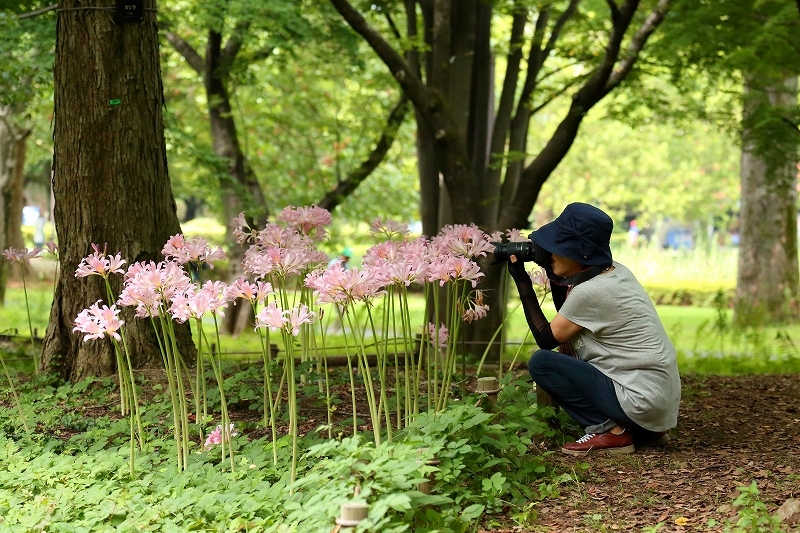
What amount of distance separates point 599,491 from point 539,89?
A: 5720 millimetres

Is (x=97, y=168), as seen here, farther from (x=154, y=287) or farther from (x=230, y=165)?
(x=230, y=165)

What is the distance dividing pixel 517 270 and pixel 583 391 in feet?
2.20

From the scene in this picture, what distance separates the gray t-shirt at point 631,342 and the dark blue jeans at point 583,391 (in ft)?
0.17

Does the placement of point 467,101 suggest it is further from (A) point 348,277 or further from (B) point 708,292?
(B) point 708,292

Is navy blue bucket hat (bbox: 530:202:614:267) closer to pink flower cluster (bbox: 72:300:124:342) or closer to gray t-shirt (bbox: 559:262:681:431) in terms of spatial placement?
gray t-shirt (bbox: 559:262:681:431)

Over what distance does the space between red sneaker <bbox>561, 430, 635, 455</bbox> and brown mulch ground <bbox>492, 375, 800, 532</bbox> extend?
2.2 inches

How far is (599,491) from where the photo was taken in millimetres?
3861

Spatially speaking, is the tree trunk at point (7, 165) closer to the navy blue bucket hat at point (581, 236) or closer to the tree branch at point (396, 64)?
the tree branch at point (396, 64)

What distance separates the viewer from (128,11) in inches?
239

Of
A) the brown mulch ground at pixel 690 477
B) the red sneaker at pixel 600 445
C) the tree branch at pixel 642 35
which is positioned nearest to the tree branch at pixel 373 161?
the tree branch at pixel 642 35

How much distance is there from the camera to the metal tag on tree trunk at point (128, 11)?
239 inches

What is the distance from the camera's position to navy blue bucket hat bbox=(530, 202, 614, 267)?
432 centimetres

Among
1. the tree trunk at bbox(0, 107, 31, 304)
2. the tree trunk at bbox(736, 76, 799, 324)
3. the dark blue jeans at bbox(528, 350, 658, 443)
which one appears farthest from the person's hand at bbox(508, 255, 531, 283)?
the tree trunk at bbox(0, 107, 31, 304)

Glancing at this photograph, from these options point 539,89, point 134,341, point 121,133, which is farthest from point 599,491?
point 539,89
